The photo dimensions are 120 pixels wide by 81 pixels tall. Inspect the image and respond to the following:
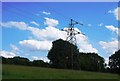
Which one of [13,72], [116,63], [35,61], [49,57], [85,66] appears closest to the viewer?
[13,72]

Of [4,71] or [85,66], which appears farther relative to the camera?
[85,66]

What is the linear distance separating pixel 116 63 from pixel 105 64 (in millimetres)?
7240

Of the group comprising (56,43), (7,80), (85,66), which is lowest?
(7,80)

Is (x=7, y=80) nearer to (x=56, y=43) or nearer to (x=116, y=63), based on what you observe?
(x=56, y=43)

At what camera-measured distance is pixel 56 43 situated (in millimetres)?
105438

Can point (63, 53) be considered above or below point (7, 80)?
above

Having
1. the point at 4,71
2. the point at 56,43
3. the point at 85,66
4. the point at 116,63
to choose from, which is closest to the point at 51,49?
the point at 56,43

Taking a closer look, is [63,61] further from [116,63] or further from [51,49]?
[116,63]

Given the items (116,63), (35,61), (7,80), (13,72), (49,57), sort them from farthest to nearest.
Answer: (116,63) < (49,57) < (35,61) < (13,72) < (7,80)

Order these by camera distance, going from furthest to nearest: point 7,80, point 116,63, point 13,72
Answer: point 116,63 < point 13,72 < point 7,80

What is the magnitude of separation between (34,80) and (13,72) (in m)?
4.52

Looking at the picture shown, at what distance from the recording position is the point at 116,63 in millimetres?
122000

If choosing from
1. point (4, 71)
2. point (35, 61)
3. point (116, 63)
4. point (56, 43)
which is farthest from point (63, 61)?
point (4, 71)

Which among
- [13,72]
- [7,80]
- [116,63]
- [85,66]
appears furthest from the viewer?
[116,63]
